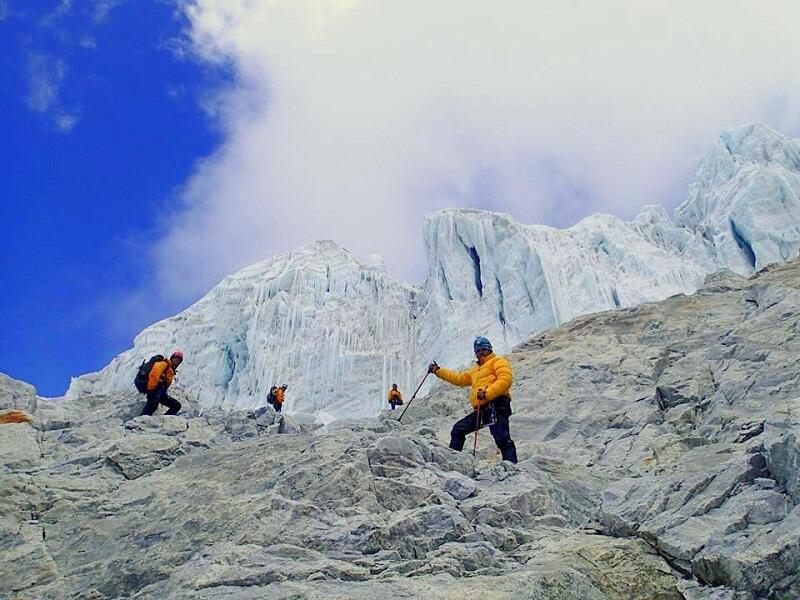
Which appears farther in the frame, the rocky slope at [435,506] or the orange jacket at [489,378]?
the orange jacket at [489,378]

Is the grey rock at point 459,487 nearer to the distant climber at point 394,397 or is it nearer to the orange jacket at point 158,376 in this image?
the orange jacket at point 158,376

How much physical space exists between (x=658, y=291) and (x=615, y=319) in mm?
16555

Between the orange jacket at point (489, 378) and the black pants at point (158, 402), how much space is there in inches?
183

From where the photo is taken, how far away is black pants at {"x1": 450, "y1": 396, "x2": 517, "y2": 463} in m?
6.57

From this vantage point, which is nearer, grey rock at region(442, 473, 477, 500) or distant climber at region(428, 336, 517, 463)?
grey rock at region(442, 473, 477, 500)

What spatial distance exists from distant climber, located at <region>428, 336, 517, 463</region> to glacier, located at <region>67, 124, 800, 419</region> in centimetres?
2180

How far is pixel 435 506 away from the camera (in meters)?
4.66

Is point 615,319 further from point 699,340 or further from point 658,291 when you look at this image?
point 658,291

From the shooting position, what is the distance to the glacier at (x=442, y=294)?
30.2 meters

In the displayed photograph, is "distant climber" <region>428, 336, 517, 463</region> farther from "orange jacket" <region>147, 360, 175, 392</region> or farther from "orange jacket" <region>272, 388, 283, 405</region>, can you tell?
"orange jacket" <region>272, 388, 283, 405</region>

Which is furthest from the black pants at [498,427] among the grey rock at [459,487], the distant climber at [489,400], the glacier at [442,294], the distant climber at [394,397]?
the glacier at [442,294]

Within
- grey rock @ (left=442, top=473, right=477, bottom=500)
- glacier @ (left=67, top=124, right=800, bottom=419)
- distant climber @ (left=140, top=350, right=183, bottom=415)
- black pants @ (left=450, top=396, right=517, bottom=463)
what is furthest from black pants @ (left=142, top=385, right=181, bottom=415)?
glacier @ (left=67, top=124, right=800, bottom=419)

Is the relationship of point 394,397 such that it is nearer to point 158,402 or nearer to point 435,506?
point 158,402

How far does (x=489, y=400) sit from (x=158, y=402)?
5.45 metres
